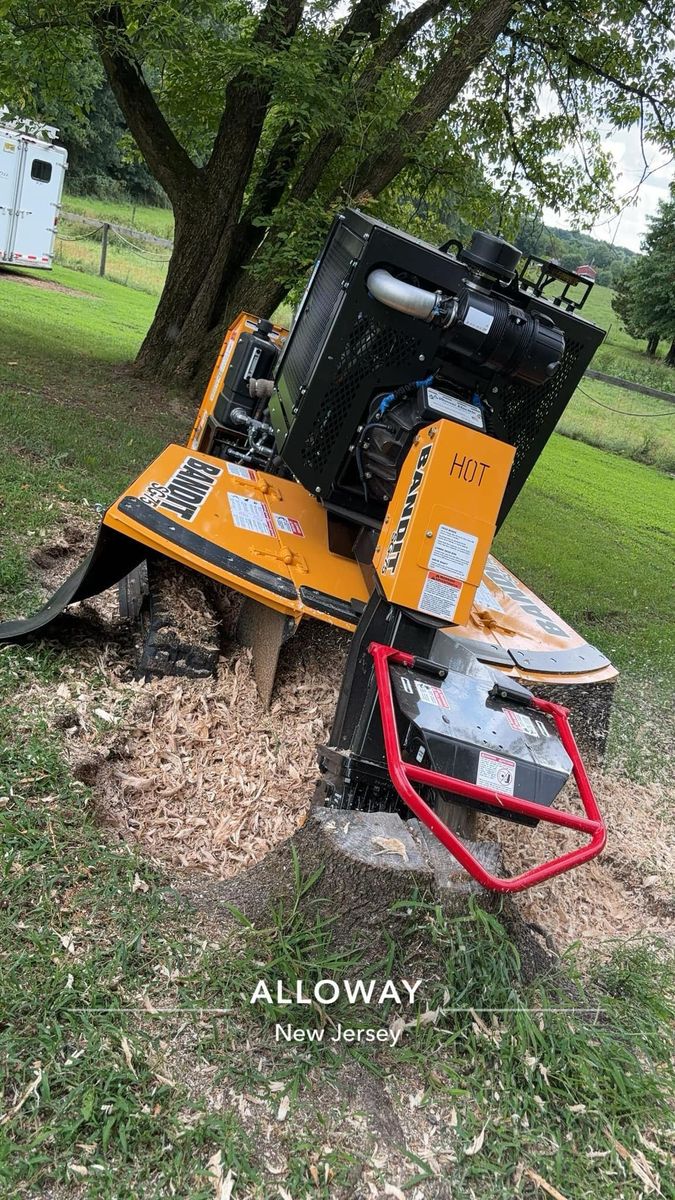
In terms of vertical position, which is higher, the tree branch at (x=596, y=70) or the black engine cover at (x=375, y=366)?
the tree branch at (x=596, y=70)

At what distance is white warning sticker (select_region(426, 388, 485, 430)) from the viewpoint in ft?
9.58

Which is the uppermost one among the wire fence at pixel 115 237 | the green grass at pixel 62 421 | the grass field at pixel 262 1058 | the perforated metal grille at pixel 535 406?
the perforated metal grille at pixel 535 406

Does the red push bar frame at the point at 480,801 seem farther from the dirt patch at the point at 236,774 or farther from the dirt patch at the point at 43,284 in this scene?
the dirt patch at the point at 43,284

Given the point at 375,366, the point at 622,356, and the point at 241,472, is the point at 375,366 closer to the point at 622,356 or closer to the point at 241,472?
the point at 241,472

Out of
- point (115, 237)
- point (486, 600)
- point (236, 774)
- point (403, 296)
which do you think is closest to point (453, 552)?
point (403, 296)

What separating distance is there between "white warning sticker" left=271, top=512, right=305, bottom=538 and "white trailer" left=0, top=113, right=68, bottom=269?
54.3 feet

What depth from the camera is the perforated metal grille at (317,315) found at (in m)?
3.65

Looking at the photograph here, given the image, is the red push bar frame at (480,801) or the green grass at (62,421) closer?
the red push bar frame at (480,801)

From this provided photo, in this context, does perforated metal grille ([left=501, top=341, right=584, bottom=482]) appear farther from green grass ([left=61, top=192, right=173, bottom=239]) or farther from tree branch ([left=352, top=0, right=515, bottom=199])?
green grass ([left=61, top=192, right=173, bottom=239])

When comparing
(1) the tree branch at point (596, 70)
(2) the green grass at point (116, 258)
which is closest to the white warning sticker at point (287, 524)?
(1) the tree branch at point (596, 70)

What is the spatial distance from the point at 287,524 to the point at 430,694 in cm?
178

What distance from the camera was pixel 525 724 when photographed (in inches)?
108

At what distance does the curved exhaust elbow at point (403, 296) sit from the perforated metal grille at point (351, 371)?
125 millimetres

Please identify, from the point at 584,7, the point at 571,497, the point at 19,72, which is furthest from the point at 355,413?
the point at 571,497
